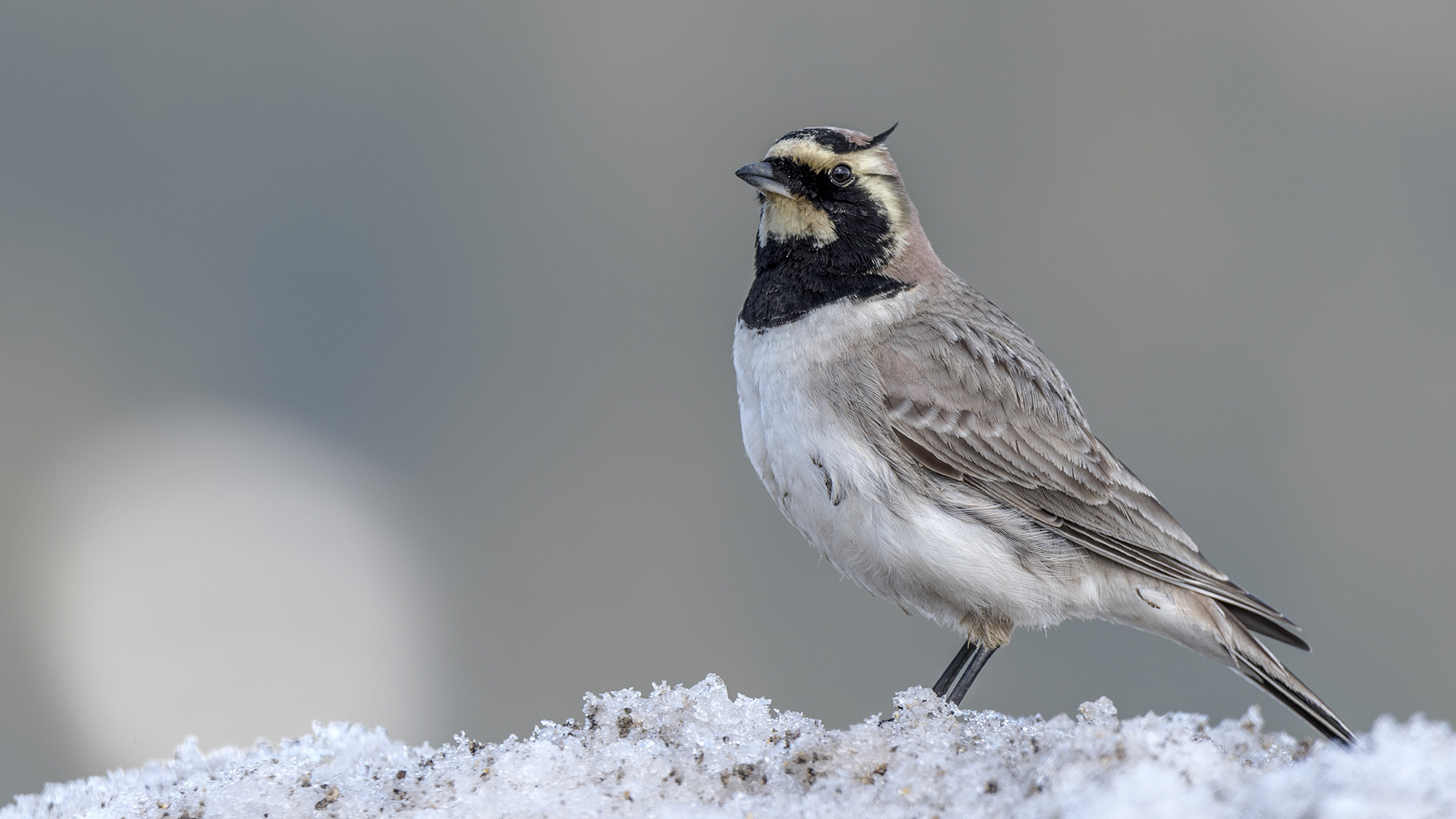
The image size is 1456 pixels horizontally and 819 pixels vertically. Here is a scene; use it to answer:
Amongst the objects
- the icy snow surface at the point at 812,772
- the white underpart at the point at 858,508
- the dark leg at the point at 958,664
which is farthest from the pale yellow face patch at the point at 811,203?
the icy snow surface at the point at 812,772

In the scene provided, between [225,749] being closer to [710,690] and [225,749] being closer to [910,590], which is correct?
[710,690]

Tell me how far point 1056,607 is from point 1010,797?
5.45 feet

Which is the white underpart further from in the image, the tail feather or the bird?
the tail feather

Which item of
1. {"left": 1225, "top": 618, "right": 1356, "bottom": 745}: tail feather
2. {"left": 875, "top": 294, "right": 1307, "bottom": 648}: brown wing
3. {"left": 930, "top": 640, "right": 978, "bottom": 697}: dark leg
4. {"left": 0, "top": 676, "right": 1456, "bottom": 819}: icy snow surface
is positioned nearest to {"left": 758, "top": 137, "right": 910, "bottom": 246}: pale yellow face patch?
{"left": 875, "top": 294, "right": 1307, "bottom": 648}: brown wing

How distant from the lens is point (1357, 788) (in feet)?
7.35

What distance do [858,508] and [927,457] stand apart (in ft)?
1.09

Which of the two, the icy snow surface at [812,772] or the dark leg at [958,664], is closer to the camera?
the icy snow surface at [812,772]

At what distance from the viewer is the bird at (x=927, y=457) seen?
3.99 metres

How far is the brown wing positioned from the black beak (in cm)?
70

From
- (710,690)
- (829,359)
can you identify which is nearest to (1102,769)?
(710,690)

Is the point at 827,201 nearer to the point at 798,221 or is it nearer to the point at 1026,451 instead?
the point at 798,221

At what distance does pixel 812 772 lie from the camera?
295 cm

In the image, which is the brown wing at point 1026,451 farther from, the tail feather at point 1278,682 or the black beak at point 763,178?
the black beak at point 763,178

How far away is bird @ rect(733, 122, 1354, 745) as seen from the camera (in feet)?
13.1
